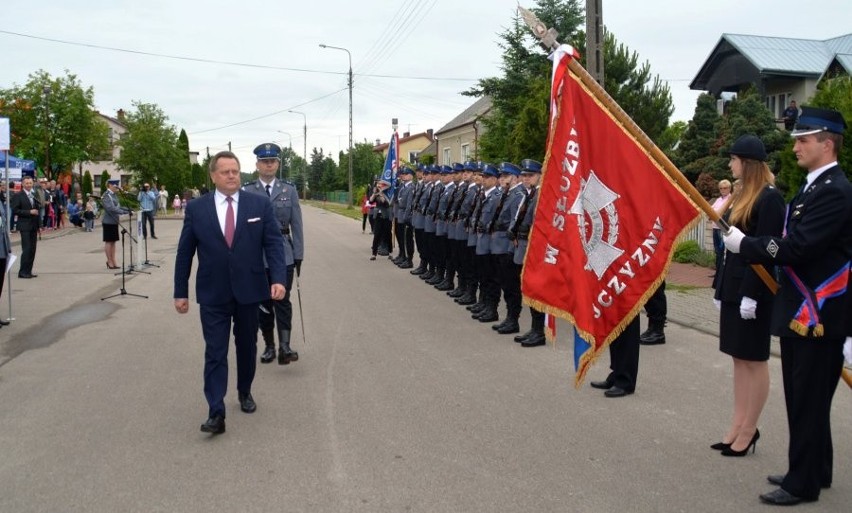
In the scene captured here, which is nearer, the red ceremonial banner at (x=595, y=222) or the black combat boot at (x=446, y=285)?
the red ceremonial banner at (x=595, y=222)

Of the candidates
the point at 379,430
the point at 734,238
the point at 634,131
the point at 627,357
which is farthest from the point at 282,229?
the point at 734,238

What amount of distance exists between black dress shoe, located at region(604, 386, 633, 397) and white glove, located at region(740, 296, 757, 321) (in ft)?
6.44

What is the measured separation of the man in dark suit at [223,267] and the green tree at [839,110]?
10.7 meters

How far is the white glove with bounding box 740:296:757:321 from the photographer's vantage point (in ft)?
15.0

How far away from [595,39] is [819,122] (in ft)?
31.1

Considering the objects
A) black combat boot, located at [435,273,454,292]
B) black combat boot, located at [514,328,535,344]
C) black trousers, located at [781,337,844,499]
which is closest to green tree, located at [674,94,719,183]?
black combat boot, located at [435,273,454,292]

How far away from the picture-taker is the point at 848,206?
12.9ft

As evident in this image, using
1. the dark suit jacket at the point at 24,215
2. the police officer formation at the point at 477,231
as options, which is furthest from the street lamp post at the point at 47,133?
the police officer formation at the point at 477,231

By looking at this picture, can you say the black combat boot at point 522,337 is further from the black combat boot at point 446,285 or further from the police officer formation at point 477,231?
the black combat boot at point 446,285

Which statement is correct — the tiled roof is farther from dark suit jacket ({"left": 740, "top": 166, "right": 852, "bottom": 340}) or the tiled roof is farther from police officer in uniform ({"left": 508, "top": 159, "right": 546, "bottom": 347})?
dark suit jacket ({"left": 740, "top": 166, "right": 852, "bottom": 340})

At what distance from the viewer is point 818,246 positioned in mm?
3951

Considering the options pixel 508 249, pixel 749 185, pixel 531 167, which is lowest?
pixel 508 249

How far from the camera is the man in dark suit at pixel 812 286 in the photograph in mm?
3986

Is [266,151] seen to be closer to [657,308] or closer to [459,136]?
[657,308]
